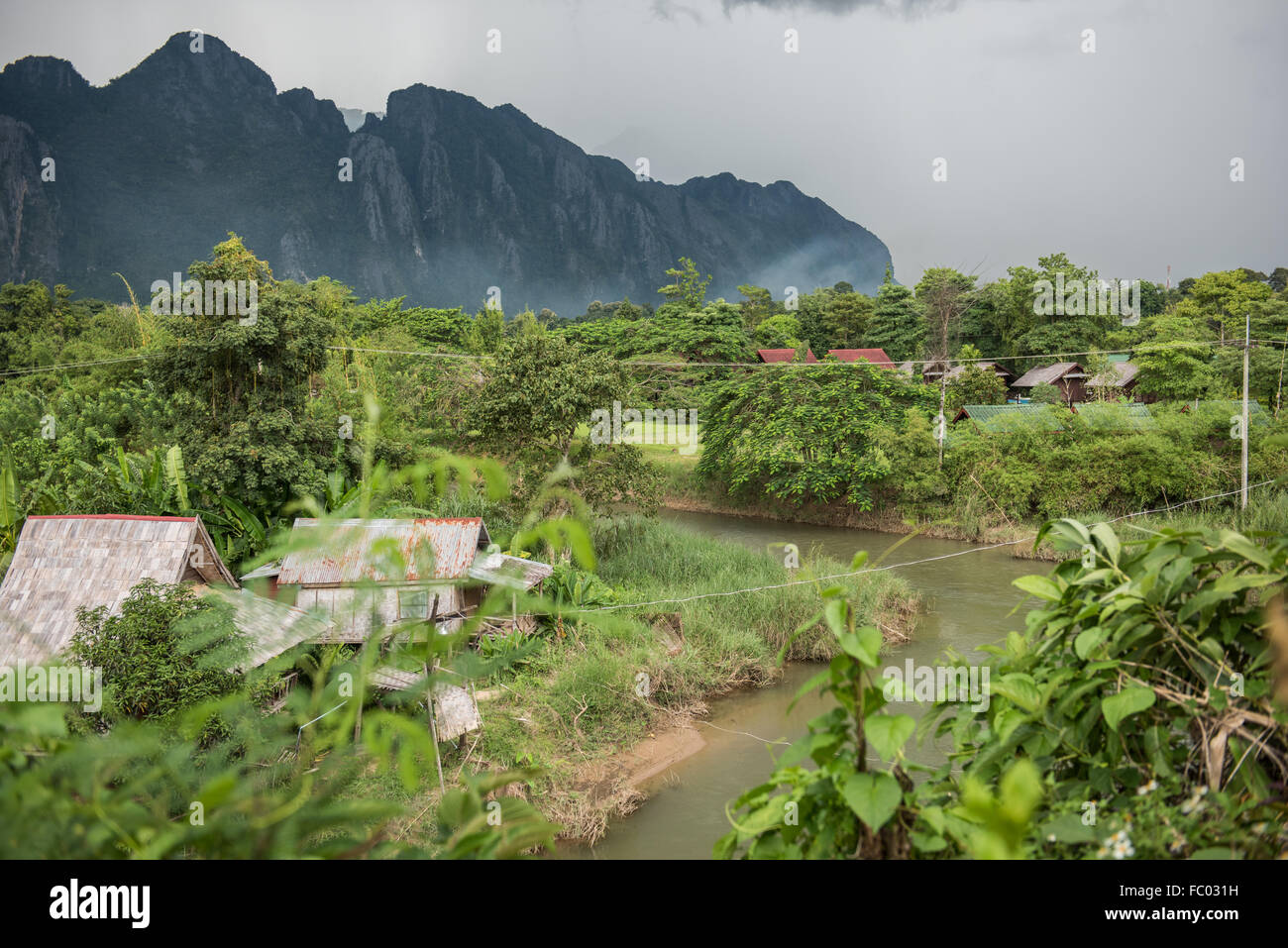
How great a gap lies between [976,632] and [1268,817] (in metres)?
10.3

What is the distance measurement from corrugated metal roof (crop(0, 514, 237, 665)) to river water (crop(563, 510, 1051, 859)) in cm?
426

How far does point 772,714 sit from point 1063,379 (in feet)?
73.8

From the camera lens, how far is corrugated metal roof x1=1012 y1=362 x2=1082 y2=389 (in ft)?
83.3

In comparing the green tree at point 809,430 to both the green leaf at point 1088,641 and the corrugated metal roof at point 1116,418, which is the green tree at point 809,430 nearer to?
the corrugated metal roof at point 1116,418

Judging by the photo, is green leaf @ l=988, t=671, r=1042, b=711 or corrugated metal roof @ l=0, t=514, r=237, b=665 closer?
green leaf @ l=988, t=671, r=1042, b=711

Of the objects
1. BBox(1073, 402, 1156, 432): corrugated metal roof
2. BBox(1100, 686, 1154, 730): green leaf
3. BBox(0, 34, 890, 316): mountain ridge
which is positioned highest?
BBox(0, 34, 890, 316): mountain ridge

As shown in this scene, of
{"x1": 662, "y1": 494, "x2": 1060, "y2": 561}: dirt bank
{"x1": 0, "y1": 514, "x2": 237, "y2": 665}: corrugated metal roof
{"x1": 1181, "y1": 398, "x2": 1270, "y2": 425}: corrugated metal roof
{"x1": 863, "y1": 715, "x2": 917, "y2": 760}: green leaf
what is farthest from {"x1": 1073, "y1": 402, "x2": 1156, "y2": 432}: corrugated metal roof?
{"x1": 863, "y1": 715, "x2": 917, "y2": 760}: green leaf

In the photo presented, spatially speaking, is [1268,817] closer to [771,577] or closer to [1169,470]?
[771,577]

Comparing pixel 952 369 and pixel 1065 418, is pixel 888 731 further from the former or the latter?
pixel 952 369

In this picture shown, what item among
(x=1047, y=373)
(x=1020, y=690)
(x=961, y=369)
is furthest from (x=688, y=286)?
(x=1020, y=690)

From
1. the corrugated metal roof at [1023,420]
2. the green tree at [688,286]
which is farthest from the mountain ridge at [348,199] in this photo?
the corrugated metal roof at [1023,420]

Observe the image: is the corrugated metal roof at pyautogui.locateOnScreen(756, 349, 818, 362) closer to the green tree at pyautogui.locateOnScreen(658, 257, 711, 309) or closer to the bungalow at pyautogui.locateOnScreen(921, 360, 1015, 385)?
the green tree at pyautogui.locateOnScreen(658, 257, 711, 309)

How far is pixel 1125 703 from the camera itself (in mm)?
969

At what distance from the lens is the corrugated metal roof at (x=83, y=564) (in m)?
6.10
